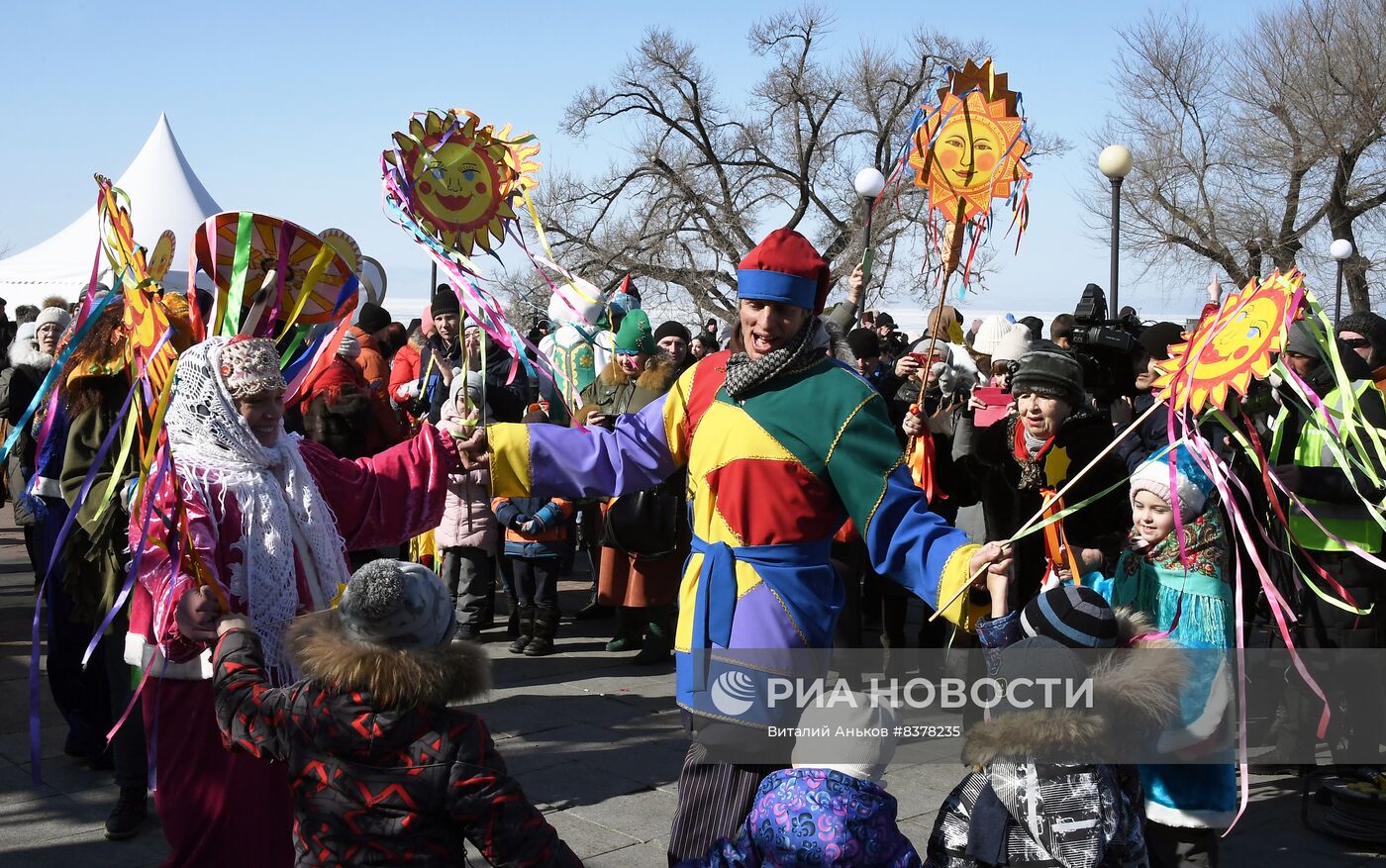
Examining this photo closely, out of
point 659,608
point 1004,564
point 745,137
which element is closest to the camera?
point 1004,564

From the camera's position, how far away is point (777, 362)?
331cm

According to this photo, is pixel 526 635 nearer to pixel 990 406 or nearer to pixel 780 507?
pixel 990 406

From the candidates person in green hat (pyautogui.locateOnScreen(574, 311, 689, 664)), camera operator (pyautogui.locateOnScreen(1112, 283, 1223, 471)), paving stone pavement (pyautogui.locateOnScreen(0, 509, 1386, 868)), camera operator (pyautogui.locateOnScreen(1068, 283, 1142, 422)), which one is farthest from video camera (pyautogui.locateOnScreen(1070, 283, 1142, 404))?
person in green hat (pyautogui.locateOnScreen(574, 311, 689, 664))

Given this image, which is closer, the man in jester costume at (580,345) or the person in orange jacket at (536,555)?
the person in orange jacket at (536,555)

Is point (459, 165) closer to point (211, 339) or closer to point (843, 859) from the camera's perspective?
point (211, 339)

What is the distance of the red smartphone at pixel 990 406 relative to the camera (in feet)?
17.4

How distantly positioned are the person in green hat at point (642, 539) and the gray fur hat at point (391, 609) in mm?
4089

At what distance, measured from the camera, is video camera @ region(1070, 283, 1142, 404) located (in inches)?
222

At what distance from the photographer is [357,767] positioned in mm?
2609

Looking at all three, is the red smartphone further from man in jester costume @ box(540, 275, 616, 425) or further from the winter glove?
the winter glove

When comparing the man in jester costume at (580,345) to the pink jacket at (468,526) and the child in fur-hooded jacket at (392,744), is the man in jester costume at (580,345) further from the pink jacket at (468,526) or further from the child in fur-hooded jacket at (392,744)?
the child in fur-hooded jacket at (392,744)

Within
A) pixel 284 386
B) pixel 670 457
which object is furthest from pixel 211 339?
pixel 670 457

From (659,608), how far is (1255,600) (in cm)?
310

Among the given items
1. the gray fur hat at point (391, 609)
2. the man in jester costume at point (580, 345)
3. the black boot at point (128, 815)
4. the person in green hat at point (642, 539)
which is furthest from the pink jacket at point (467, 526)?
the gray fur hat at point (391, 609)
